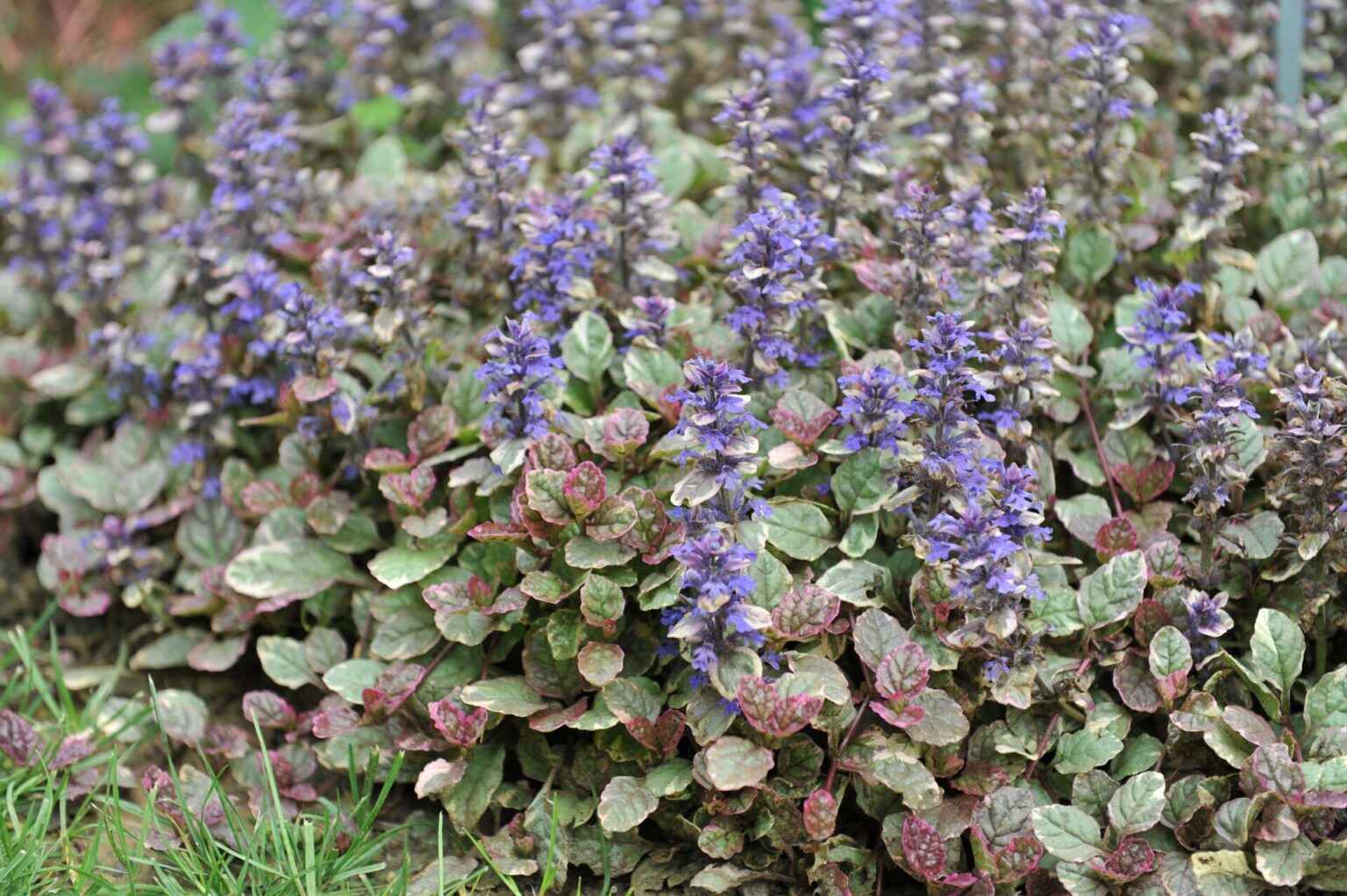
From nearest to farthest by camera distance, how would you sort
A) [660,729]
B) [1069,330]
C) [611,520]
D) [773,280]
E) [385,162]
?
[660,729] → [611,520] → [773,280] → [1069,330] → [385,162]

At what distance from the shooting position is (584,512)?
10.2 ft

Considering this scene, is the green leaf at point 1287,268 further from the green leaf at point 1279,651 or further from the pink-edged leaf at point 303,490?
the pink-edged leaf at point 303,490

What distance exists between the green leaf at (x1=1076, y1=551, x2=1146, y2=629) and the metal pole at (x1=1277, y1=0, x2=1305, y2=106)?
2.33 metres

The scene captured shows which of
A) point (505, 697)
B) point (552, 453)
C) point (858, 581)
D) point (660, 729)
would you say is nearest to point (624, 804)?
point (660, 729)

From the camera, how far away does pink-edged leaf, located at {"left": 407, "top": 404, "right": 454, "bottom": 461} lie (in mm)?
3564

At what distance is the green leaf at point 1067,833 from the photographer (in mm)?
2811

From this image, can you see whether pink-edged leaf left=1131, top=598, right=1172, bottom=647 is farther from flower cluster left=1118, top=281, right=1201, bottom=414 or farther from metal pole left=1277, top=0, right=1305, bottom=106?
metal pole left=1277, top=0, right=1305, bottom=106

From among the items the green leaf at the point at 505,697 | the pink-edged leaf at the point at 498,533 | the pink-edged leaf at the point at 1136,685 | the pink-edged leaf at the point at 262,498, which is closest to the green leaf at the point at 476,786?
the green leaf at the point at 505,697

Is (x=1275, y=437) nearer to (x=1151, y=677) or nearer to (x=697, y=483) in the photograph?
(x=1151, y=677)

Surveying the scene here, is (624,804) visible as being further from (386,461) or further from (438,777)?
(386,461)

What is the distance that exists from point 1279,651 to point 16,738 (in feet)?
10.5

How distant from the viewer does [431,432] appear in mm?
3594

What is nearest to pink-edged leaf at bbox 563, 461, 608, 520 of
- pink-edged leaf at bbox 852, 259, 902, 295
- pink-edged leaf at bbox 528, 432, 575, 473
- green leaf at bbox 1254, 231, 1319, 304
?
pink-edged leaf at bbox 528, 432, 575, 473

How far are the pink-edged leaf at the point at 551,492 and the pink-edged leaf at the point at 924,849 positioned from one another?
1079 millimetres
